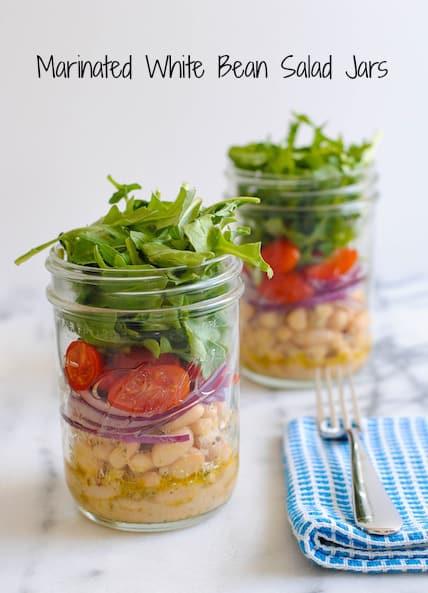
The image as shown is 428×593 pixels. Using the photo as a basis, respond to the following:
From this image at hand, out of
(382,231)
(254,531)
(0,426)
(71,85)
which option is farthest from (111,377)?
(382,231)

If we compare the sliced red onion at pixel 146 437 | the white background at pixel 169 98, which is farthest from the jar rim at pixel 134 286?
the white background at pixel 169 98

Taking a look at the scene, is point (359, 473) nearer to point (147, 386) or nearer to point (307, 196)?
point (147, 386)

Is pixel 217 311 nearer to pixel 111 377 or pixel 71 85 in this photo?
pixel 111 377

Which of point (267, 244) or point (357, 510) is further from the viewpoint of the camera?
point (267, 244)

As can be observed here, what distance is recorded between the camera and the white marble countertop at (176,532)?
876 mm

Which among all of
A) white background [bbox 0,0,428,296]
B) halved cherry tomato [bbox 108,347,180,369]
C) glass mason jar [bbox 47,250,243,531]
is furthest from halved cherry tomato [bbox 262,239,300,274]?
white background [bbox 0,0,428,296]

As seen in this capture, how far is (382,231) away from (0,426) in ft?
3.51

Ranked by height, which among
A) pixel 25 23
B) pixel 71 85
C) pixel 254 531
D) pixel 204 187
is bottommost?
pixel 254 531

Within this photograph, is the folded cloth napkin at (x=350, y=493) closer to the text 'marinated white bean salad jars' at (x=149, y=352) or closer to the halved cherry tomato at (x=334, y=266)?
the text 'marinated white bean salad jars' at (x=149, y=352)

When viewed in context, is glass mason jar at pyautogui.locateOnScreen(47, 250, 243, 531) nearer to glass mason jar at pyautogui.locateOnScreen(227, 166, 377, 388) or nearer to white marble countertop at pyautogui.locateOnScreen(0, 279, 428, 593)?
white marble countertop at pyautogui.locateOnScreen(0, 279, 428, 593)

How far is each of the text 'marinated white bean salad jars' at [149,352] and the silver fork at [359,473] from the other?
16cm

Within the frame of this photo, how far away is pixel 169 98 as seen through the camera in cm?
176

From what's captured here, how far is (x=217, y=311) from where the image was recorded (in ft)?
3.05

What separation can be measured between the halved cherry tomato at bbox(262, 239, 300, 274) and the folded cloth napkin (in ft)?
0.79
